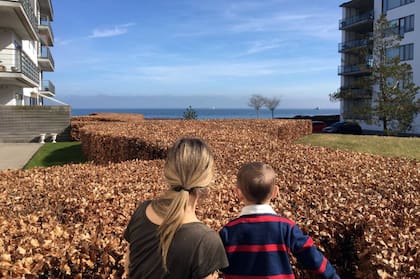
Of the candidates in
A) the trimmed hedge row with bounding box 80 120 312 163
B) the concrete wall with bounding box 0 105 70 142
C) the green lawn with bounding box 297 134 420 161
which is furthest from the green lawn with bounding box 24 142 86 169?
the green lawn with bounding box 297 134 420 161

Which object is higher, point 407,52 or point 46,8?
point 46,8

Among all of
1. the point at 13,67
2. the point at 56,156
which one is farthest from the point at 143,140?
the point at 13,67

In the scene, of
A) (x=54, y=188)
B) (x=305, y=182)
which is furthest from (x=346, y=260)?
(x=54, y=188)

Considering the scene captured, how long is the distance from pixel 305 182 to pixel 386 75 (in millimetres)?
27197

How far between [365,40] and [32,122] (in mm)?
37693

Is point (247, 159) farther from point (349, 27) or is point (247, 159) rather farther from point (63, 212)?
point (349, 27)

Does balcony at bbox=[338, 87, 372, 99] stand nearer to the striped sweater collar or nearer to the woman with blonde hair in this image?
the striped sweater collar

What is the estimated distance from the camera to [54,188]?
5246 mm

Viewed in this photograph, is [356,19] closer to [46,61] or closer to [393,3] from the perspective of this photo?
[393,3]

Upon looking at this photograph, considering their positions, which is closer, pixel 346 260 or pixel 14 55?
pixel 346 260

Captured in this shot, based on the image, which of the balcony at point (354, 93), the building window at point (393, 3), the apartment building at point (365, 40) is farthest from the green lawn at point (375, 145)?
the building window at point (393, 3)

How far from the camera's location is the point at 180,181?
2.00 m

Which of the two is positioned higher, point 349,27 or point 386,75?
point 349,27

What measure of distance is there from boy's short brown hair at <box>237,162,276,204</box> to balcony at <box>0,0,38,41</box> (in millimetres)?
22316
